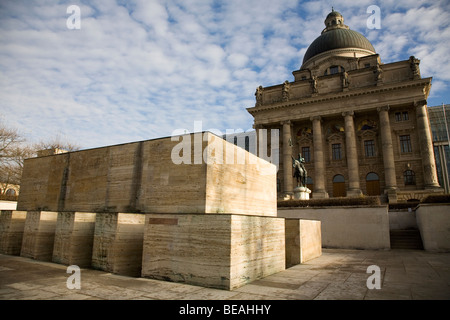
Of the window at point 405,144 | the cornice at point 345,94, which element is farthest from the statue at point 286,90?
the window at point 405,144

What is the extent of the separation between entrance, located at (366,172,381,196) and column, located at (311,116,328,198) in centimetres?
623

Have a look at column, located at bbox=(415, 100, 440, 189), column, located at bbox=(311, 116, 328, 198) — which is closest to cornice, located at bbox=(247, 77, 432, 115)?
column, located at bbox=(415, 100, 440, 189)

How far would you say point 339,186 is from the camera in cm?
4022

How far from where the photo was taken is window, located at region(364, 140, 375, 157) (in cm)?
3953

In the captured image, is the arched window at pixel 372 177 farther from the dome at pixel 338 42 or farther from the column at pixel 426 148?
the dome at pixel 338 42

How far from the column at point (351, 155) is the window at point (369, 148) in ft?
8.60

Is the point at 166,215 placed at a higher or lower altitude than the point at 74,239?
higher

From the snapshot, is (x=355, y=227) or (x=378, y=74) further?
(x=378, y=74)

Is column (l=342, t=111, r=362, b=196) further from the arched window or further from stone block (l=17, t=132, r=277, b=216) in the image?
stone block (l=17, t=132, r=277, b=216)

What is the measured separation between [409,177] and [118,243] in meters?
40.1

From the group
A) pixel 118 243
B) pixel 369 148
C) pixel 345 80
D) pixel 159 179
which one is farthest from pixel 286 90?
pixel 118 243

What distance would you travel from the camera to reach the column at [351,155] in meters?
36.9

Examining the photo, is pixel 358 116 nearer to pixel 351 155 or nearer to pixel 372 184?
pixel 351 155
